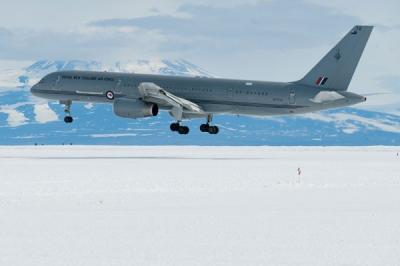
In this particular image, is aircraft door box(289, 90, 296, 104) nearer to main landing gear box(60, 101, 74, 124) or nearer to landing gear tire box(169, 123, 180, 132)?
landing gear tire box(169, 123, 180, 132)

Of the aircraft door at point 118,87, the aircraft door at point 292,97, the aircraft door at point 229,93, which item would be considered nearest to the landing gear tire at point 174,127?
the aircraft door at point 118,87

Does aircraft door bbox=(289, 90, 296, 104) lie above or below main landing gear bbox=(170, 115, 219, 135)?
above

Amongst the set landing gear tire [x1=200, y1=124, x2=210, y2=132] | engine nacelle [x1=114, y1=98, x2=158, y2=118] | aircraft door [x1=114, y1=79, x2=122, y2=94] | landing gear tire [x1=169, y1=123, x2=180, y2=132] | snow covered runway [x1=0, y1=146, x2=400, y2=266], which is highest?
snow covered runway [x1=0, y1=146, x2=400, y2=266]

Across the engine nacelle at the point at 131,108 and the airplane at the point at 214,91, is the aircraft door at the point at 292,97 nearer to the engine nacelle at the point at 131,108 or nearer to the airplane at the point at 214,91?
the airplane at the point at 214,91

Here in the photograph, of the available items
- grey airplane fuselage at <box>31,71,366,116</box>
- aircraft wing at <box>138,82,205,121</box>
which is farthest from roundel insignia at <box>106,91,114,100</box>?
aircraft wing at <box>138,82,205,121</box>

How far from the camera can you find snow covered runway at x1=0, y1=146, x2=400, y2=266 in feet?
63.2

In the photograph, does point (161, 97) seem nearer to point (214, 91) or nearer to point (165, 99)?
point (165, 99)

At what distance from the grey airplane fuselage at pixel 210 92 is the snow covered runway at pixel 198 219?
23729mm

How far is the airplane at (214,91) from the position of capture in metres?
71.4

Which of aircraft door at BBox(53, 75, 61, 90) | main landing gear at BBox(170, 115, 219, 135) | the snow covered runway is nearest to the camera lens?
the snow covered runway

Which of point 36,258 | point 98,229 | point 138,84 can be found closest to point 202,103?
point 138,84

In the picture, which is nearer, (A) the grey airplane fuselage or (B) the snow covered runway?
(B) the snow covered runway

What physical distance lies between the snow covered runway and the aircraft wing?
2697 centimetres

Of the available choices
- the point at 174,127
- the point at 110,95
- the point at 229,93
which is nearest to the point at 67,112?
the point at 110,95
